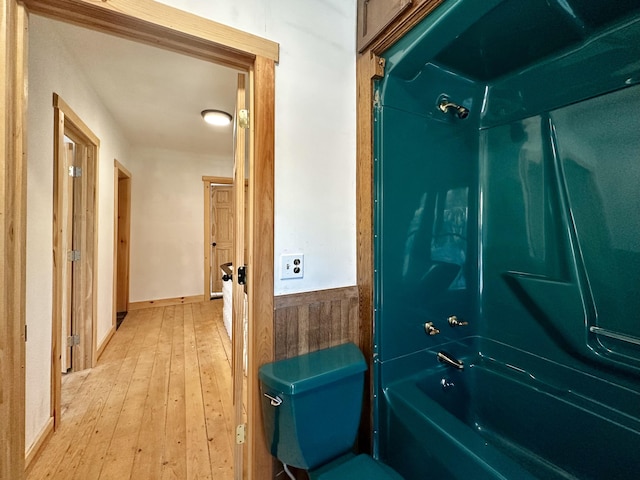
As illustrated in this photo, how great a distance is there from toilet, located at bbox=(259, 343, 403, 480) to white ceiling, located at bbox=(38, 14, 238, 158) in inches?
81.1

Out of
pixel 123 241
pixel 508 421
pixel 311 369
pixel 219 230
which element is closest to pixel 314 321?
pixel 311 369

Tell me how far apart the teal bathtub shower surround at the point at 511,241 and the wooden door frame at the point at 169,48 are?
504 mm

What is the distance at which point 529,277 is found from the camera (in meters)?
1.42

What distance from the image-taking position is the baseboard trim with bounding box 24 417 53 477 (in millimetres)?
1397

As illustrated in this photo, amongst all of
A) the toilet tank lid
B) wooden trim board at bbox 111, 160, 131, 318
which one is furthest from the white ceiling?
the toilet tank lid

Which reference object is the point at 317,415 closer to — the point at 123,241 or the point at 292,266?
the point at 292,266

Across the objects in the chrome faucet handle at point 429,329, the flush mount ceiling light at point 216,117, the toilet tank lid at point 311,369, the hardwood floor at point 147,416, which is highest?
the flush mount ceiling light at point 216,117

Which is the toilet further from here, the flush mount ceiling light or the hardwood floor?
the flush mount ceiling light

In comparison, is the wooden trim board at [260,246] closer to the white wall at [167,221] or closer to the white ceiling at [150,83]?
the white ceiling at [150,83]

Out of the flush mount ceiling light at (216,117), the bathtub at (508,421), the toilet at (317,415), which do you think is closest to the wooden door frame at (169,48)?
the toilet at (317,415)

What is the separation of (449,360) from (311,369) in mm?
779

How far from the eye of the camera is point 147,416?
71.4 inches

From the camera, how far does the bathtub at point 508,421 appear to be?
947 millimetres

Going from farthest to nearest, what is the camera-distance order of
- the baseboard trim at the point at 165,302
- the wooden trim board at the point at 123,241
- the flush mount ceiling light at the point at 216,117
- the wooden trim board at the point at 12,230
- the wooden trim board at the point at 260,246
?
the baseboard trim at the point at 165,302 < the wooden trim board at the point at 123,241 < the flush mount ceiling light at the point at 216,117 < the wooden trim board at the point at 260,246 < the wooden trim board at the point at 12,230
